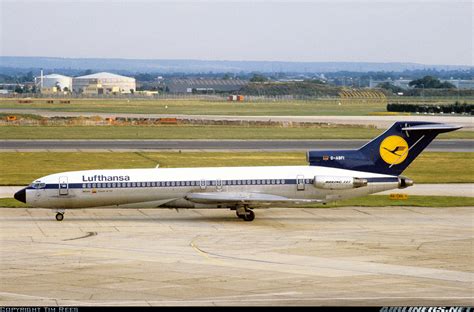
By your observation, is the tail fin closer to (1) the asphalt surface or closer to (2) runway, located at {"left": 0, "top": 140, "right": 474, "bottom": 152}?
(1) the asphalt surface

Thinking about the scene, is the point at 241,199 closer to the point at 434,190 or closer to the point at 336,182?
the point at 336,182

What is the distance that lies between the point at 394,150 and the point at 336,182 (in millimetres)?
4053

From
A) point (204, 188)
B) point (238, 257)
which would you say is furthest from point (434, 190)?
point (238, 257)

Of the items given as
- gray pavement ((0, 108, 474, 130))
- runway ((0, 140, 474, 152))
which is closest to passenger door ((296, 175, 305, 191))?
runway ((0, 140, 474, 152))

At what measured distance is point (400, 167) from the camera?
175 ft

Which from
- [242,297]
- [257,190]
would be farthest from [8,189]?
[242,297]

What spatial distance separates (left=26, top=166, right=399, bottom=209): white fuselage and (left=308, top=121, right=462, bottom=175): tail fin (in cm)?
96

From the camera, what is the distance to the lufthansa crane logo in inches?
2098

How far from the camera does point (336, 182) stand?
5169cm

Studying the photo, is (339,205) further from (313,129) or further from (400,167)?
(313,129)

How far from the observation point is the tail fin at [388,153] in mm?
53000

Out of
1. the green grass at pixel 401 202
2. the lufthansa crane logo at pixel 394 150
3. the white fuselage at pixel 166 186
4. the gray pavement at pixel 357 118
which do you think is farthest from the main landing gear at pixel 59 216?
the gray pavement at pixel 357 118

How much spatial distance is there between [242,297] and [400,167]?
2233 centimetres

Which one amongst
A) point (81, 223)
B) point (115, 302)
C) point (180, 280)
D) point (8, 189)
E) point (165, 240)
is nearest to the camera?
point (115, 302)
